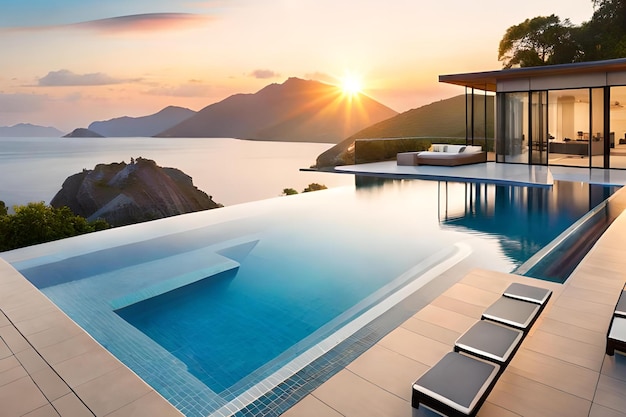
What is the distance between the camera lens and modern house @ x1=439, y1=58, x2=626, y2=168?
13227 millimetres

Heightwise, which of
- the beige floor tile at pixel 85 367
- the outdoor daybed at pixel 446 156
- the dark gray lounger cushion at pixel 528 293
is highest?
the outdoor daybed at pixel 446 156

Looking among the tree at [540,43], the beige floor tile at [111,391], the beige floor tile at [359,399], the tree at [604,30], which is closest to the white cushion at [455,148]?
the beige floor tile at [359,399]

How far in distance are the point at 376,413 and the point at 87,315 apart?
323 cm

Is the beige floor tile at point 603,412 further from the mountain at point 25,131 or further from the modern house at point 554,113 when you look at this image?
the mountain at point 25,131

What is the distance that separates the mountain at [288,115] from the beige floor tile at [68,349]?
69.6ft

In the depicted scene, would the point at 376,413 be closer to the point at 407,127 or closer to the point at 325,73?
the point at 325,73

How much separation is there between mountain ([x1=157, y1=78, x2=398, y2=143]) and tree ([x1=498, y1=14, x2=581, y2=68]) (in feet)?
37.9

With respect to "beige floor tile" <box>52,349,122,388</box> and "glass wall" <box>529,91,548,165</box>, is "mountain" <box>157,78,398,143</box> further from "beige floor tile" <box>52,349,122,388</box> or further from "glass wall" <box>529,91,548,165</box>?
"beige floor tile" <box>52,349,122,388</box>

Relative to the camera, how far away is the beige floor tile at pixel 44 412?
2502 millimetres

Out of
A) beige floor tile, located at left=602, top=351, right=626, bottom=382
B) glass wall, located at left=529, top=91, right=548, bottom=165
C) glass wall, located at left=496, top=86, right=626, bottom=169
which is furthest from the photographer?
glass wall, located at left=529, top=91, right=548, bottom=165

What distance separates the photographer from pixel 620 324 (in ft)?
9.32

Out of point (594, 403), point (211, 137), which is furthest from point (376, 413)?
point (211, 137)

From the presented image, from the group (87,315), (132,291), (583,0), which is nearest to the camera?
(87,315)

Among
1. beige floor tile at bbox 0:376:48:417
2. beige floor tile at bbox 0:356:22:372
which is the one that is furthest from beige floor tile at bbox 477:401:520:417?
beige floor tile at bbox 0:356:22:372
